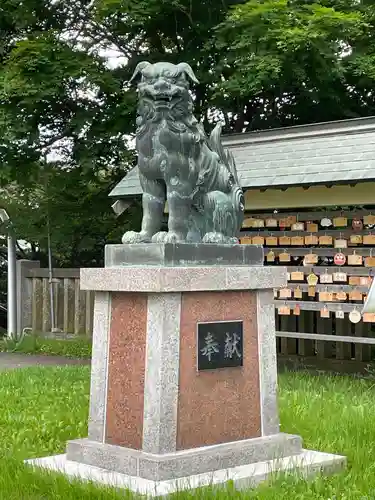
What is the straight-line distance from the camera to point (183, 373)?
19.1ft

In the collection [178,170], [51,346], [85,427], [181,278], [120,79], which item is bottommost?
[85,427]

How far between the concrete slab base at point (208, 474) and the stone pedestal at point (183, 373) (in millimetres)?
11

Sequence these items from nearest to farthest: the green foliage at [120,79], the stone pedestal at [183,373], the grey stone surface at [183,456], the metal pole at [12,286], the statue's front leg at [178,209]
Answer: the grey stone surface at [183,456], the stone pedestal at [183,373], the statue's front leg at [178,209], the green foliage at [120,79], the metal pole at [12,286]

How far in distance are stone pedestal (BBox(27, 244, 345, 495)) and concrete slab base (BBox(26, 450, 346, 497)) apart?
11 mm

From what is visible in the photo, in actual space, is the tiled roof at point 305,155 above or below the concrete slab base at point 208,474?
above

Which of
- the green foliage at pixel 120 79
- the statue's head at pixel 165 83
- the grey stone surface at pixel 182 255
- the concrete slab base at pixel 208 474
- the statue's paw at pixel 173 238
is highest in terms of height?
the green foliage at pixel 120 79

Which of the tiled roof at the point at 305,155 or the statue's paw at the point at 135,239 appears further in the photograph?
the tiled roof at the point at 305,155

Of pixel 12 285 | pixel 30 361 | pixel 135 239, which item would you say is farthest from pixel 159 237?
pixel 12 285

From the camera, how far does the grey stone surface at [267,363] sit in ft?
20.9

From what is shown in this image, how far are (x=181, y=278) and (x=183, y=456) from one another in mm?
1242

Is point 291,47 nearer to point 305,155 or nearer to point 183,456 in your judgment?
point 305,155

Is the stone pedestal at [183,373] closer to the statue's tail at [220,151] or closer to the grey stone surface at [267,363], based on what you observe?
the grey stone surface at [267,363]

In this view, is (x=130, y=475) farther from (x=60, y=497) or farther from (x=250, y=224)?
(x=250, y=224)

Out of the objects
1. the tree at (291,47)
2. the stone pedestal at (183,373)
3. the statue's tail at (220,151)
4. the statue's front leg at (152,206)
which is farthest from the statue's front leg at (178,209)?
the tree at (291,47)
